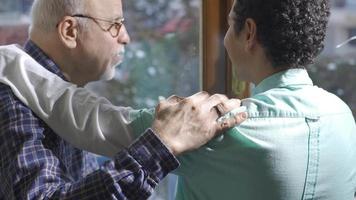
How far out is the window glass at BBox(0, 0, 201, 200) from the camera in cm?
200

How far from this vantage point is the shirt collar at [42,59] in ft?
4.10

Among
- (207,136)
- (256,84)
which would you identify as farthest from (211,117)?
(256,84)

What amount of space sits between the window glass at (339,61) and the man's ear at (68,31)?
3.17 ft

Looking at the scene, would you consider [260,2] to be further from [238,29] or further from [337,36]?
[337,36]

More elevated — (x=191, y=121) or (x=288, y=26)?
(x=288, y=26)

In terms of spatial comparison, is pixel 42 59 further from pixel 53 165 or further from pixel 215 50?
pixel 215 50

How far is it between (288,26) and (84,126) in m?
0.45

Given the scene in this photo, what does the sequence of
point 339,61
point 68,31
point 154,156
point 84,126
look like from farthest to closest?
point 339,61 → point 68,31 → point 84,126 → point 154,156

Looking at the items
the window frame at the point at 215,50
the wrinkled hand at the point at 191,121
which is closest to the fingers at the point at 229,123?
the wrinkled hand at the point at 191,121

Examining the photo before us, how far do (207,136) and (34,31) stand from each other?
1.75 ft

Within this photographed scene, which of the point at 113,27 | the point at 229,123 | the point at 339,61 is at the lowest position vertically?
the point at 339,61

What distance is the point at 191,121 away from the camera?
103 centimetres

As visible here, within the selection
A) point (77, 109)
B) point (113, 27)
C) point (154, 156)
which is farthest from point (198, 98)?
point (113, 27)

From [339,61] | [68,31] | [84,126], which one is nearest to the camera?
[84,126]
